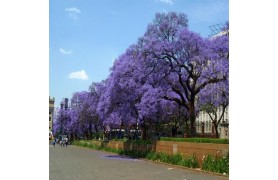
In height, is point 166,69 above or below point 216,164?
above

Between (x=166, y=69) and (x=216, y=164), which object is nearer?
(x=216, y=164)

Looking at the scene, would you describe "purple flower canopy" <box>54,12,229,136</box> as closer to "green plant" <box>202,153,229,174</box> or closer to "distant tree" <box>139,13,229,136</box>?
"distant tree" <box>139,13,229,136</box>

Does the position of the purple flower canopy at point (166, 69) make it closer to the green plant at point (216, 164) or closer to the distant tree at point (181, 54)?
the distant tree at point (181, 54)

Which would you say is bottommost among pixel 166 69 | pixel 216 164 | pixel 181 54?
pixel 216 164

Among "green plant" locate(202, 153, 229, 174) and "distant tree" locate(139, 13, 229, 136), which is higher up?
"distant tree" locate(139, 13, 229, 136)

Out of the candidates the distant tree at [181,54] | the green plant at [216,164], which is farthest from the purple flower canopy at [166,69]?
the green plant at [216,164]

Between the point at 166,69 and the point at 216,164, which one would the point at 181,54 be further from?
the point at 216,164

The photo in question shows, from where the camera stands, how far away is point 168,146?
14.4 m

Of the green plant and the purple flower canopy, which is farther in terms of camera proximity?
the purple flower canopy

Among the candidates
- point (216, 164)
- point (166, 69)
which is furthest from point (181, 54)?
point (216, 164)

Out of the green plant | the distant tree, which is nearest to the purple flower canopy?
the distant tree
